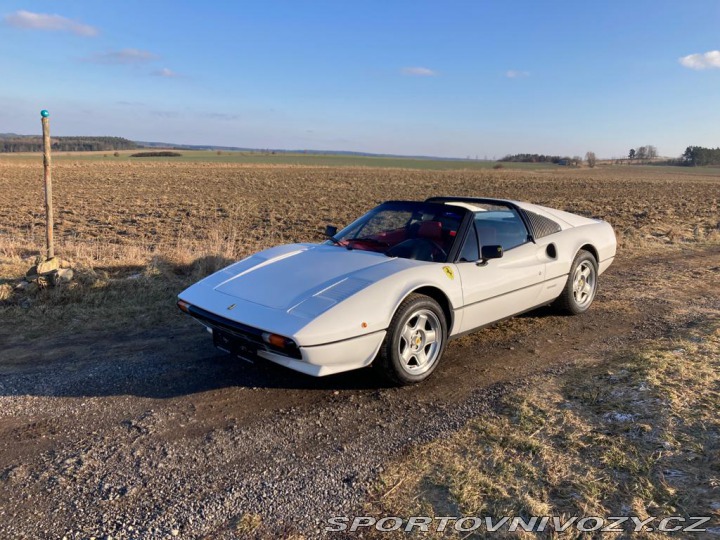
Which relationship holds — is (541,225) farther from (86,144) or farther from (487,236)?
(86,144)

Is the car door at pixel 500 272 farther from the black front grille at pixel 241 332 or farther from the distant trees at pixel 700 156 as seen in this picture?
the distant trees at pixel 700 156

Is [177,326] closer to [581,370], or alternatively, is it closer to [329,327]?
[329,327]

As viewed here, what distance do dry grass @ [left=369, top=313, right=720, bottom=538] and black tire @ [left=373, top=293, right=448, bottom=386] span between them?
0.64 metres

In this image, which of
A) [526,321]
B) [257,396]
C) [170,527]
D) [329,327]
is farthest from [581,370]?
[170,527]

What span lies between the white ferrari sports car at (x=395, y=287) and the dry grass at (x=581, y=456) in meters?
0.76

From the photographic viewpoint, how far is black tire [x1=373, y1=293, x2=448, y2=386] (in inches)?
143

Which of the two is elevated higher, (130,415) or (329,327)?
(329,327)

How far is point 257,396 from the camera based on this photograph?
3.66 m

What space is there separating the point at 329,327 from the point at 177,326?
243cm

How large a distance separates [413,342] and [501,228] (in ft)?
5.50

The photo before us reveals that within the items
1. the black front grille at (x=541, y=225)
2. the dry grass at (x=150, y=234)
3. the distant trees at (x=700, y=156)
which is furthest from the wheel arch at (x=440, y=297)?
the distant trees at (x=700, y=156)

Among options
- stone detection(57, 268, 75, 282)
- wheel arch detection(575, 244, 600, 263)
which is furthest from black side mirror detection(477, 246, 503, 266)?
stone detection(57, 268, 75, 282)

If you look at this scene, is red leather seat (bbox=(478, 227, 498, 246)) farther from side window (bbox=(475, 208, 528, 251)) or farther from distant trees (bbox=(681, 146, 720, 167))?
distant trees (bbox=(681, 146, 720, 167))

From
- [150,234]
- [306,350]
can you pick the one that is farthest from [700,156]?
[306,350]
